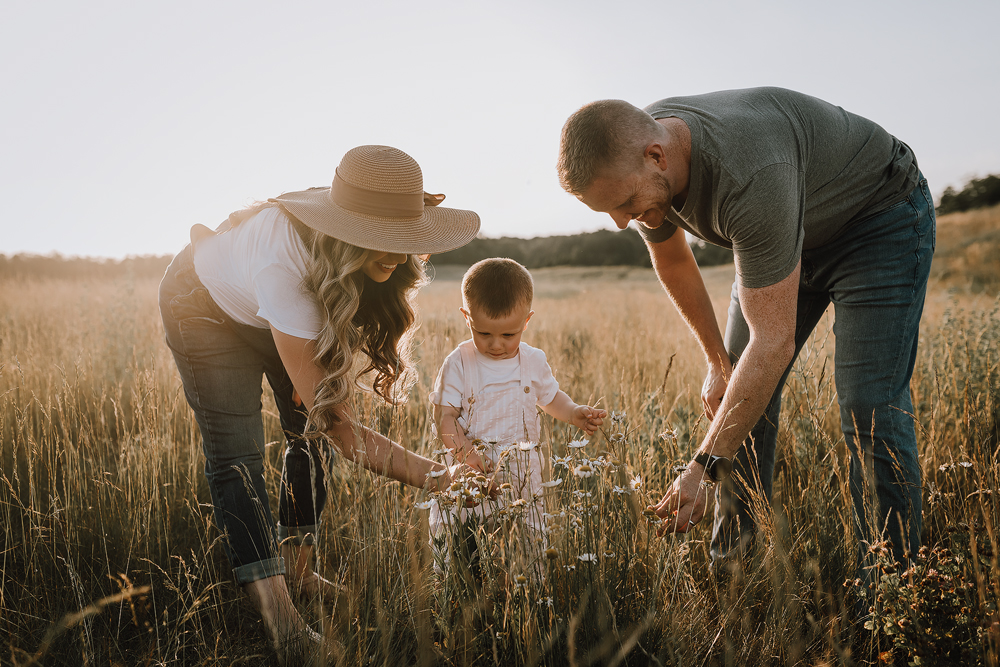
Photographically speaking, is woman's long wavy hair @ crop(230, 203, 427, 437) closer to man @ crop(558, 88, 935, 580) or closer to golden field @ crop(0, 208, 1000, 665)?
golden field @ crop(0, 208, 1000, 665)

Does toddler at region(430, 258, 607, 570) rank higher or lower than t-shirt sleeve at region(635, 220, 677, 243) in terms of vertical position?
lower

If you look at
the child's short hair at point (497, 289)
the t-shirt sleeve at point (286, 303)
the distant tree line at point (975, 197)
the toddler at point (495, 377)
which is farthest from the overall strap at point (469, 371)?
the distant tree line at point (975, 197)

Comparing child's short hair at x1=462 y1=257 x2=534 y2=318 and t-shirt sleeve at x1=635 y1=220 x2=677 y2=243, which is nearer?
child's short hair at x1=462 y1=257 x2=534 y2=318

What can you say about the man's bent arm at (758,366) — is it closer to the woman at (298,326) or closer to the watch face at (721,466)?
the watch face at (721,466)

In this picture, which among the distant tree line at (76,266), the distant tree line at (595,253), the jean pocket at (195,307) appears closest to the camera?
the jean pocket at (195,307)

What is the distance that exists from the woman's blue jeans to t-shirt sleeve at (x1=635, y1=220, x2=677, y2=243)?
5.61 ft

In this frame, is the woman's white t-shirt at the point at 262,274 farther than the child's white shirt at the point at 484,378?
No

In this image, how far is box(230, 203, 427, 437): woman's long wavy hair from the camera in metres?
1.80

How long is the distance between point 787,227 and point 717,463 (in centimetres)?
79

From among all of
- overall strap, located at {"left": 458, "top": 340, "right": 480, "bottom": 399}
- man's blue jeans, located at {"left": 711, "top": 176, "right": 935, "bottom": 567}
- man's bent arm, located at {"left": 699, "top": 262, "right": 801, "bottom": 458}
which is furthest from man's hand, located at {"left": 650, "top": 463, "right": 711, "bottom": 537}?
overall strap, located at {"left": 458, "top": 340, "right": 480, "bottom": 399}

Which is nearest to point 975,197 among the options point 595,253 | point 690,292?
point 595,253

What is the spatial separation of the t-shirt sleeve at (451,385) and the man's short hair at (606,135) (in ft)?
2.95

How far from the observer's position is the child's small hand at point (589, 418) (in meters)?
2.20

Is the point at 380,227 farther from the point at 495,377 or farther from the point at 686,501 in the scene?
the point at 686,501
